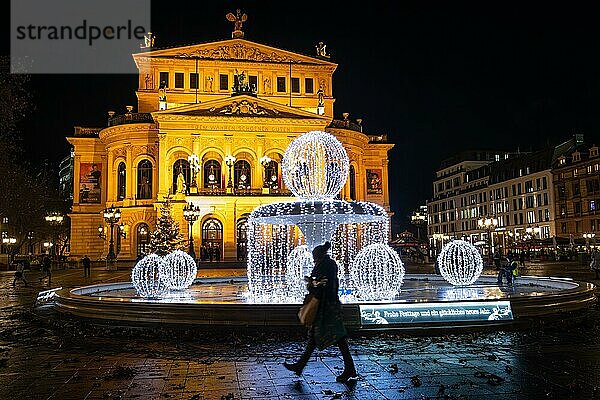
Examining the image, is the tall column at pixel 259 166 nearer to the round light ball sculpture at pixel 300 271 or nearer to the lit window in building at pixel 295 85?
the lit window in building at pixel 295 85

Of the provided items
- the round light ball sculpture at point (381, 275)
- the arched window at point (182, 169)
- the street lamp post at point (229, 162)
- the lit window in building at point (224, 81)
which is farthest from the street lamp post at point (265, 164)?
the round light ball sculpture at point (381, 275)

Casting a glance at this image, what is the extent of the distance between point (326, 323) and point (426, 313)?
161 inches

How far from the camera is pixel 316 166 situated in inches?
623

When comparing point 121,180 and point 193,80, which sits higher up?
point 193,80

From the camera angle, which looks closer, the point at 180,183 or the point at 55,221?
the point at 180,183

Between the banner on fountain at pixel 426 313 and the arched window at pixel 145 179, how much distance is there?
150 ft

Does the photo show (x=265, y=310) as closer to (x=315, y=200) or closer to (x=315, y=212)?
(x=315, y=212)

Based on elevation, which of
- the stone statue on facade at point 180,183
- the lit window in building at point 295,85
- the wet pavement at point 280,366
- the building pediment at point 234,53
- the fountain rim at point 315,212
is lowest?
the wet pavement at point 280,366

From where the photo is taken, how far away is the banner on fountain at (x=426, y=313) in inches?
418

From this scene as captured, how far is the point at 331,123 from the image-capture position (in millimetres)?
55562

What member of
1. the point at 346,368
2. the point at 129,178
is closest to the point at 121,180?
the point at 129,178

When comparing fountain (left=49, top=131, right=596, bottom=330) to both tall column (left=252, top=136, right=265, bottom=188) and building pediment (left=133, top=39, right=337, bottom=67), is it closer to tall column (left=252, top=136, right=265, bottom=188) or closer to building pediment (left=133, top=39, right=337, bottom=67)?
tall column (left=252, top=136, right=265, bottom=188)

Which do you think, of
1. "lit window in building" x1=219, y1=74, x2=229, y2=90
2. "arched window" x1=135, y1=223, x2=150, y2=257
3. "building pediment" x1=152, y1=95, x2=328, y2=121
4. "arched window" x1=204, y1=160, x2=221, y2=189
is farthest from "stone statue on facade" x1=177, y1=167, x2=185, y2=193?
"lit window in building" x1=219, y1=74, x2=229, y2=90

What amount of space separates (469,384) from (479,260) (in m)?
13.5
